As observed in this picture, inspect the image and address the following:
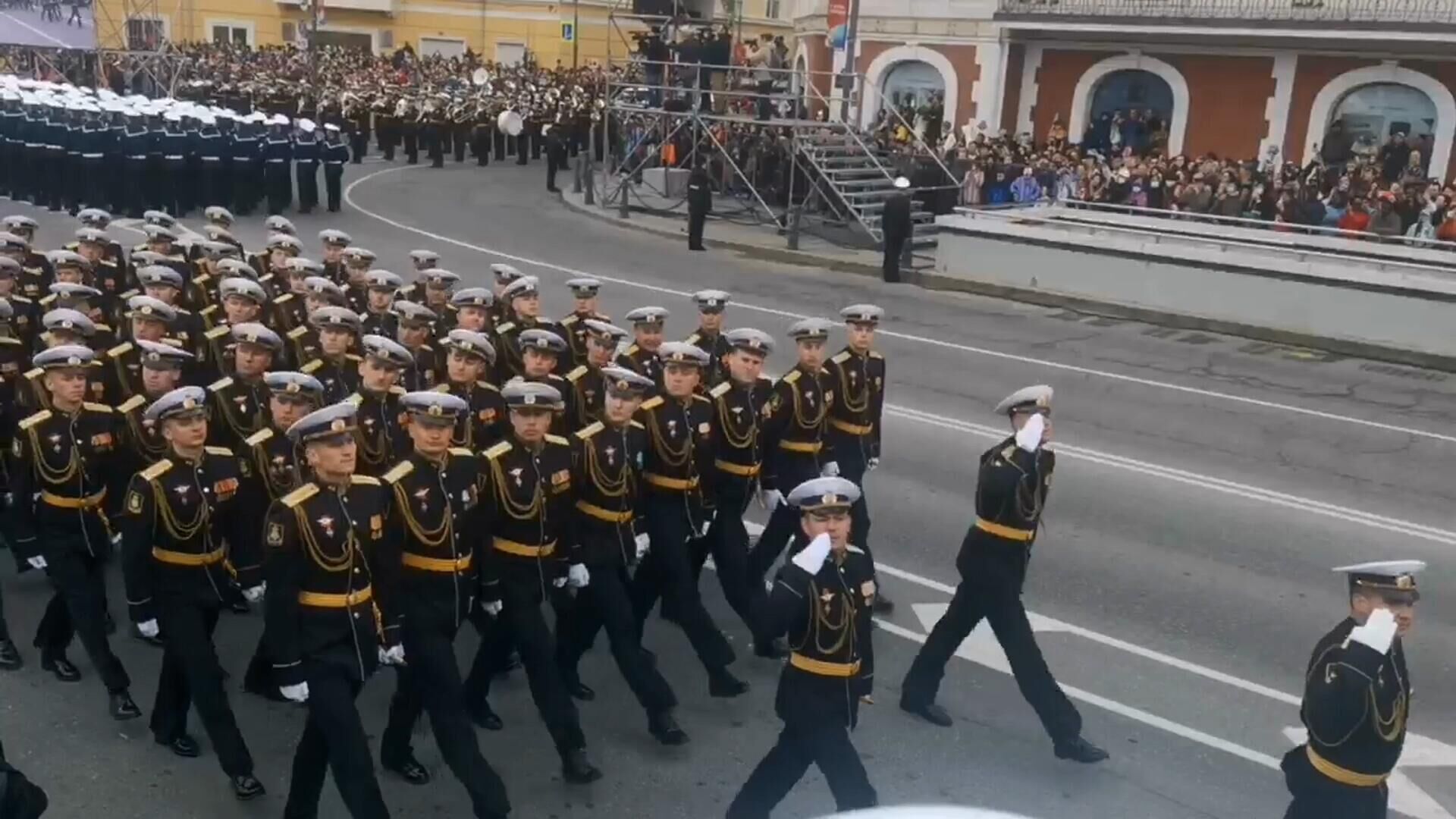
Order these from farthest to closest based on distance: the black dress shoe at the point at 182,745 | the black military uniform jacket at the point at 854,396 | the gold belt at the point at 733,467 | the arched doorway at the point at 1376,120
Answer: the arched doorway at the point at 1376,120 → the black military uniform jacket at the point at 854,396 → the gold belt at the point at 733,467 → the black dress shoe at the point at 182,745

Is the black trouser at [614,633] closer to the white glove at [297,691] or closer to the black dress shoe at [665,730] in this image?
the black dress shoe at [665,730]

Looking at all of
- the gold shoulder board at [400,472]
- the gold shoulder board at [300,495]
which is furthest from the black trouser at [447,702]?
the gold shoulder board at [300,495]

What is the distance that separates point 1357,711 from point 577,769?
3.30 metres

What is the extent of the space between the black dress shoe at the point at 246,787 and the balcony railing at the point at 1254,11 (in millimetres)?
25017

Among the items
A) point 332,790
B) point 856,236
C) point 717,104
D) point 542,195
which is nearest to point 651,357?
point 332,790

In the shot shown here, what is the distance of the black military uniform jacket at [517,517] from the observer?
650 centimetres

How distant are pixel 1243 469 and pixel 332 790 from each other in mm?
8538

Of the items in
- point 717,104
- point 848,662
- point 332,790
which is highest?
point 717,104

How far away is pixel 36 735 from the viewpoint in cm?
655

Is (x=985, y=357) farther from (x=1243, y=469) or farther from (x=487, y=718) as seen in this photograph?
(x=487, y=718)

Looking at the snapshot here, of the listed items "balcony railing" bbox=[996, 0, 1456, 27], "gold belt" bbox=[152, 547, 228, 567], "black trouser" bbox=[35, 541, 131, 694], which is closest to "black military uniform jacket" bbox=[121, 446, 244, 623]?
"gold belt" bbox=[152, 547, 228, 567]

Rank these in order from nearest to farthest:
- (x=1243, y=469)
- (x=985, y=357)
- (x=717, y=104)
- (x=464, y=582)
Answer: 1. (x=464, y=582)
2. (x=1243, y=469)
3. (x=985, y=357)
4. (x=717, y=104)

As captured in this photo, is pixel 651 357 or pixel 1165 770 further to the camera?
pixel 651 357

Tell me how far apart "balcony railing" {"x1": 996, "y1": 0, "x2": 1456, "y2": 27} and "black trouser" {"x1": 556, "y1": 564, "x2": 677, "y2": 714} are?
23339 mm
